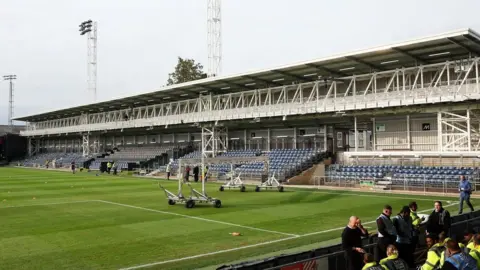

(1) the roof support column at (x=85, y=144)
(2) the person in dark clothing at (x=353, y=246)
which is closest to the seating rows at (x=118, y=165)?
(1) the roof support column at (x=85, y=144)

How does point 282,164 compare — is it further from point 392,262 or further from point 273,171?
point 392,262

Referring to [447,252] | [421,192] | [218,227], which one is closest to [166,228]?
[218,227]

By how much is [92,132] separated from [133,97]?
1963 centimetres

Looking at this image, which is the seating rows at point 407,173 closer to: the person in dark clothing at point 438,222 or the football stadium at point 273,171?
the football stadium at point 273,171

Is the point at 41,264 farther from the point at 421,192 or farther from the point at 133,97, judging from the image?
the point at 133,97

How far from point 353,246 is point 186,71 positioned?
83874mm

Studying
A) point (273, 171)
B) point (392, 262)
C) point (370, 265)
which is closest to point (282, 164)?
point (273, 171)

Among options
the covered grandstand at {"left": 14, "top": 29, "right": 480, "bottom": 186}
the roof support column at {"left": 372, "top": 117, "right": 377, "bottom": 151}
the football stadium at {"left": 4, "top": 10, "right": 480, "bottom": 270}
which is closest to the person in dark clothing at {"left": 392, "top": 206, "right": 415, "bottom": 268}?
the football stadium at {"left": 4, "top": 10, "right": 480, "bottom": 270}

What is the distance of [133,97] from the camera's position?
57938 mm

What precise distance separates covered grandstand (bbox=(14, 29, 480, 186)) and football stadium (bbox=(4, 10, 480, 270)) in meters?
0.13

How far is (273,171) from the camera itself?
33.7 meters

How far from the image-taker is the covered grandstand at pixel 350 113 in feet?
99.6

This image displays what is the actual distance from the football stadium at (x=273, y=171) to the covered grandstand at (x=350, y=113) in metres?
0.13

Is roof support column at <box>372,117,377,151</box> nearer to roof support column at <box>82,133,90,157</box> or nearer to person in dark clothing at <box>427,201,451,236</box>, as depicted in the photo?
person in dark clothing at <box>427,201,451,236</box>
